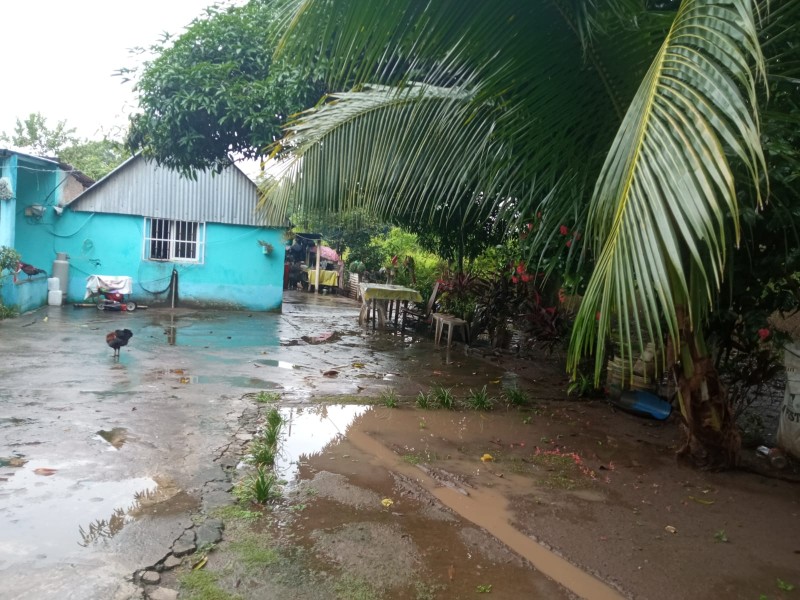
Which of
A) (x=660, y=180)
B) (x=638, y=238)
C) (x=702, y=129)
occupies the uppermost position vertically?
(x=702, y=129)

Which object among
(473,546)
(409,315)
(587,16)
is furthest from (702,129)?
(409,315)

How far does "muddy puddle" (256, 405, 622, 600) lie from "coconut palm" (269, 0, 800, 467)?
1.29 m

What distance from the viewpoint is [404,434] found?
19.5 ft

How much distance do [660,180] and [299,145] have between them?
3621 millimetres

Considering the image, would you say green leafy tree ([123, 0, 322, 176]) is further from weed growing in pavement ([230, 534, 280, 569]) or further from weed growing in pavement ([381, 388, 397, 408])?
weed growing in pavement ([230, 534, 280, 569])

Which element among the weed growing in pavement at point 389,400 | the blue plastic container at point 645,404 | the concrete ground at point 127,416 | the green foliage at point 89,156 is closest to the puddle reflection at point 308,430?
the weed growing in pavement at point 389,400

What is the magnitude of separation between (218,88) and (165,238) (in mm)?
9084

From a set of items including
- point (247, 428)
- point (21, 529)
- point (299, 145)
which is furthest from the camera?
point (247, 428)

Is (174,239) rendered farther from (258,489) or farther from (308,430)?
(258,489)

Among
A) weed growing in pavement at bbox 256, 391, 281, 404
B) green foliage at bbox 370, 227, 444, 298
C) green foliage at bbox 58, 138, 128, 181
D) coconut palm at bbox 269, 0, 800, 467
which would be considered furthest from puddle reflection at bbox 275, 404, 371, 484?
green foliage at bbox 58, 138, 128, 181

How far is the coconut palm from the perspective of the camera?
200 centimetres

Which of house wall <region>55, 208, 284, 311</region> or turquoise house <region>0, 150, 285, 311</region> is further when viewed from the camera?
house wall <region>55, 208, 284, 311</region>

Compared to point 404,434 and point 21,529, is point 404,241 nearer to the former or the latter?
point 404,434

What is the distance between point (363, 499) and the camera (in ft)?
14.3
